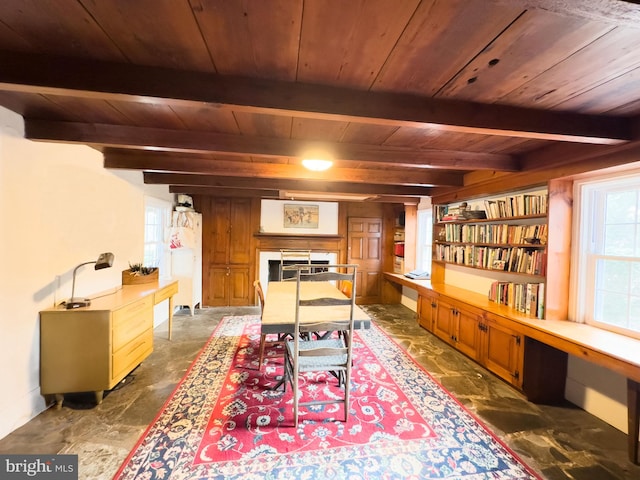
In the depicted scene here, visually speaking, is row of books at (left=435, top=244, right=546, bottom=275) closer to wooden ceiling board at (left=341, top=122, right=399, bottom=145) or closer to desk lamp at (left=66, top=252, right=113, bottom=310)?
wooden ceiling board at (left=341, top=122, right=399, bottom=145)

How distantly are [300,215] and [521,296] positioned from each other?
3784mm

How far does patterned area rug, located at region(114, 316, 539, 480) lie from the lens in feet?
5.36

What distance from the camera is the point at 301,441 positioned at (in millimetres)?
1852

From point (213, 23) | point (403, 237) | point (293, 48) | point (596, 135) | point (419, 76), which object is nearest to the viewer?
point (213, 23)

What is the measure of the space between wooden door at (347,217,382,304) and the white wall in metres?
4.04

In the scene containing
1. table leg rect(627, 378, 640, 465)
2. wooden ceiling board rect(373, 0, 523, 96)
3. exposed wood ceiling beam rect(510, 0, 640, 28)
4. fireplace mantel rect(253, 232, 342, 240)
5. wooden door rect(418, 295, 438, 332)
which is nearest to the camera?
exposed wood ceiling beam rect(510, 0, 640, 28)

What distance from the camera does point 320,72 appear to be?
129 centimetres

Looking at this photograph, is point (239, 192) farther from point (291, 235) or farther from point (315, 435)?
point (315, 435)

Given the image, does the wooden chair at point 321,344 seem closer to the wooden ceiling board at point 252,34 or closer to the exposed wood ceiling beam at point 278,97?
the exposed wood ceiling beam at point 278,97

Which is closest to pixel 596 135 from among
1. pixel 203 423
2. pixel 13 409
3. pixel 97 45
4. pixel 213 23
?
pixel 213 23

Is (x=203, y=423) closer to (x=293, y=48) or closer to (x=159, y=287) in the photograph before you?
(x=159, y=287)

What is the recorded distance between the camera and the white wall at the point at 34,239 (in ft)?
6.07

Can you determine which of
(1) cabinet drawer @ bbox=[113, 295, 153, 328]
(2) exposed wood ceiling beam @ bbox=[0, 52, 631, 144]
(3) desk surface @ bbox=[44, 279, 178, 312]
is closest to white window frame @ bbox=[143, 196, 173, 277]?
(3) desk surface @ bbox=[44, 279, 178, 312]

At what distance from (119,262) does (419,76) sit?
3.44 meters
